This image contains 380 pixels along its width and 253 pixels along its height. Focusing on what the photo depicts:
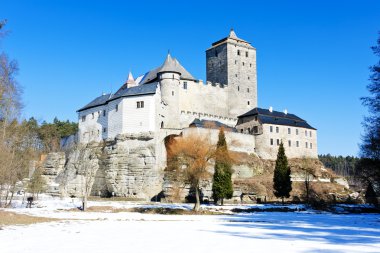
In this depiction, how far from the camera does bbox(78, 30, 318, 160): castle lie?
56312 mm

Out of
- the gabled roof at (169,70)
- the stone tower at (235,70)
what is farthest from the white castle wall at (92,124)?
the stone tower at (235,70)

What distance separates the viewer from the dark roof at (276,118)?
65.6 meters

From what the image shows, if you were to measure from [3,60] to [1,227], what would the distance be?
13659 mm

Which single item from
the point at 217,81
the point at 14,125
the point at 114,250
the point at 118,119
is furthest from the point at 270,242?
the point at 217,81

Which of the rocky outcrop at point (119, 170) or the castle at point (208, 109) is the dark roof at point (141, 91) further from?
the rocky outcrop at point (119, 170)

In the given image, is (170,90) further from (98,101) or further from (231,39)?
(231,39)

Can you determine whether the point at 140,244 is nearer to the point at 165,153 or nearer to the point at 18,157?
the point at 18,157

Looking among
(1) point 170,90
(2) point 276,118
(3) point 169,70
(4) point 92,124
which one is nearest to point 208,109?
(1) point 170,90

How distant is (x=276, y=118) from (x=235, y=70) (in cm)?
1303

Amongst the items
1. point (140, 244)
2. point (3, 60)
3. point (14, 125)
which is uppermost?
point (3, 60)

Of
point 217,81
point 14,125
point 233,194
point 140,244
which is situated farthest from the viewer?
point 217,81

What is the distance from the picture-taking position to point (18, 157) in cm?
3409

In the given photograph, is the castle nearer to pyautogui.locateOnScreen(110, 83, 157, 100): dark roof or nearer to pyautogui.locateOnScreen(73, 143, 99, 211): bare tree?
pyautogui.locateOnScreen(110, 83, 157, 100): dark roof

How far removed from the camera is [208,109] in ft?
225
